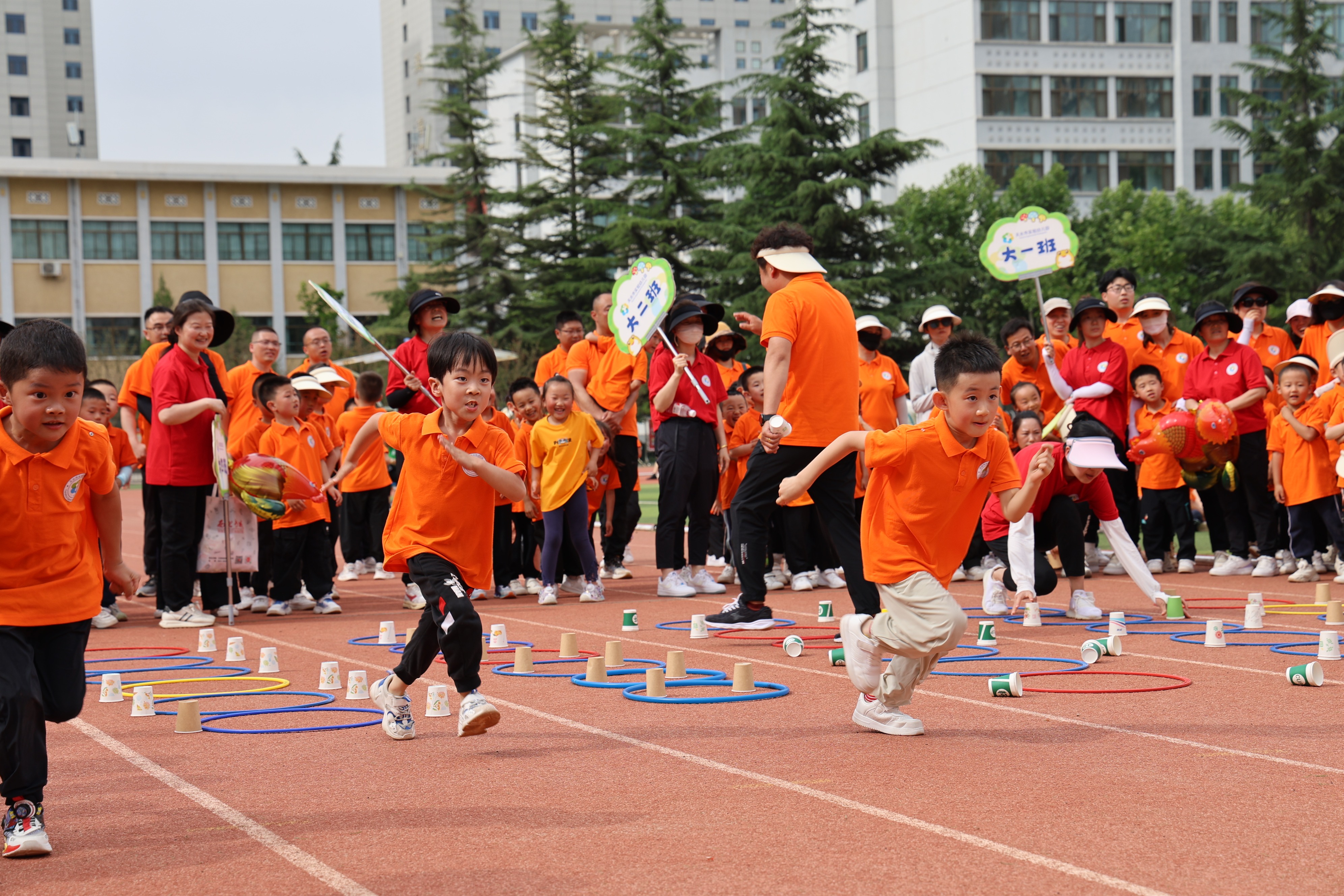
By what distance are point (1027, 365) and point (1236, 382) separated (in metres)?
1.83

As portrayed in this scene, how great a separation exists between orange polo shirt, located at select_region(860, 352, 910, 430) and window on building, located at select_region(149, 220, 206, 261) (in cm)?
6282

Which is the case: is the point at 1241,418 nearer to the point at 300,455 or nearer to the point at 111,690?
the point at 300,455

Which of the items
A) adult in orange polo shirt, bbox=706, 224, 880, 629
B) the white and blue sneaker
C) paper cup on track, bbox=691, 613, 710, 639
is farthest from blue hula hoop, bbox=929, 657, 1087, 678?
the white and blue sneaker

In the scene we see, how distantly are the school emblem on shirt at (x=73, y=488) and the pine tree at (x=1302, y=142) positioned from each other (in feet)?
150

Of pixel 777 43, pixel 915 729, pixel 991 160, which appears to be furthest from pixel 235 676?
pixel 991 160

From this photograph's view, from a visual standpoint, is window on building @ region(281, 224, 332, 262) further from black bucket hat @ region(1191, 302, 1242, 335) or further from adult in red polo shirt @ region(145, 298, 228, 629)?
black bucket hat @ region(1191, 302, 1242, 335)

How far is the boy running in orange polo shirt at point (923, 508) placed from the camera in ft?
21.0

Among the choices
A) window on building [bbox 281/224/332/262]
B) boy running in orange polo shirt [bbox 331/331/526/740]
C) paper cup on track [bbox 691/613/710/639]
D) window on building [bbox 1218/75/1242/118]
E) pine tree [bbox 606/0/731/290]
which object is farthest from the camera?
window on building [bbox 281/224/332/262]

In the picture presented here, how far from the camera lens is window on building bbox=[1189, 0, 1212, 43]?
7219 centimetres

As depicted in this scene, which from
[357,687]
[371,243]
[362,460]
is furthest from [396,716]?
[371,243]

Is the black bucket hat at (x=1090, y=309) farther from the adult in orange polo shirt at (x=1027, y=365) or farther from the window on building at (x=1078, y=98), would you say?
the window on building at (x=1078, y=98)

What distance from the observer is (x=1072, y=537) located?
1088cm

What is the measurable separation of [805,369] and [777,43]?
4068 cm

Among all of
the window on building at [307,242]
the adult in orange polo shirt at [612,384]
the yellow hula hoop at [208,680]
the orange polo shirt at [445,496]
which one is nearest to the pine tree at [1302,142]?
the adult in orange polo shirt at [612,384]
